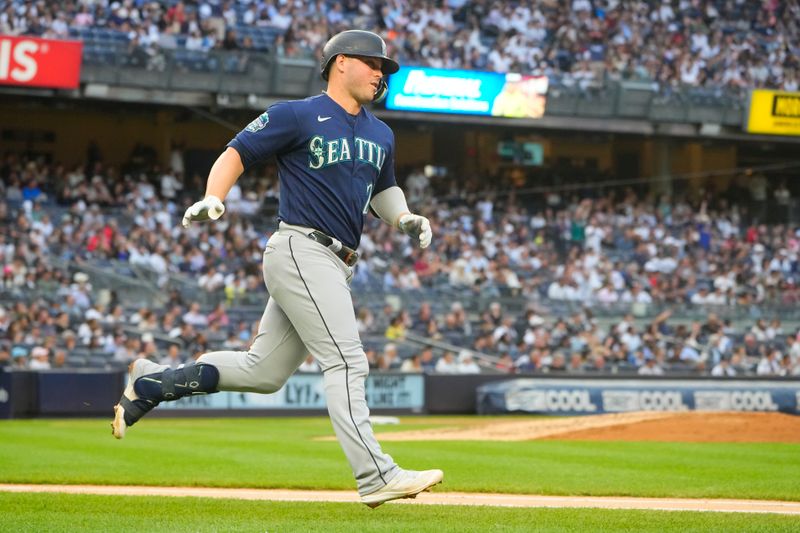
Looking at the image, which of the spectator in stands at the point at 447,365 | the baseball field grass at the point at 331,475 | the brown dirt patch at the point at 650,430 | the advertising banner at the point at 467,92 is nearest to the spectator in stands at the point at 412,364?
the spectator in stands at the point at 447,365

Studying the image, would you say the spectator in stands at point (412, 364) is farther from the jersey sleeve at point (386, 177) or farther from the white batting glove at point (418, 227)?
the white batting glove at point (418, 227)

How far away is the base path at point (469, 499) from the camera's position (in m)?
7.28

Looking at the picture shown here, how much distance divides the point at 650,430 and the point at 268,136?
10407mm

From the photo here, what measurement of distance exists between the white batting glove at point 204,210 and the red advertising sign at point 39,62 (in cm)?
2029

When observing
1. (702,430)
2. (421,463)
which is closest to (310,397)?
(702,430)

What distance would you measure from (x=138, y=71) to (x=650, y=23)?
14179 millimetres

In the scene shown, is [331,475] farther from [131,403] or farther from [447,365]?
[447,365]

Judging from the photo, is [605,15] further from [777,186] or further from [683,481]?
[683,481]

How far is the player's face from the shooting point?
627 cm

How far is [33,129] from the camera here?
3044cm

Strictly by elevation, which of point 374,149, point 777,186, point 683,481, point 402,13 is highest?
point 402,13

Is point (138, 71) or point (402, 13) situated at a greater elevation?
point (402, 13)

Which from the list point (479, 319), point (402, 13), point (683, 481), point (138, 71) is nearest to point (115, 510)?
point (683, 481)

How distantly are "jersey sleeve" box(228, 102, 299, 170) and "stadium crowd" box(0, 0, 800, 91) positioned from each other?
A: 20626mm
